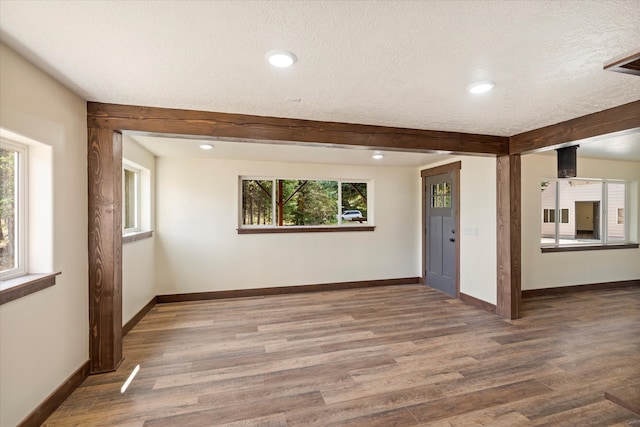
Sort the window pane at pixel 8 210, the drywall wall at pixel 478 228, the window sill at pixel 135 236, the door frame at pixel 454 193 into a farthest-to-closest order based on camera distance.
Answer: the door frame at pixel 454 193
the drywall wall at pixel 478 228
the window sill at pixel 135 236
the window pane at pixel 8 210

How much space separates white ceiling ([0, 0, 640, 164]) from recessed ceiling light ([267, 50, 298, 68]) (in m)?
0.05

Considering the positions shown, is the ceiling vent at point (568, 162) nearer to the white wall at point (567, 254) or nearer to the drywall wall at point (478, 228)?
the drywall wall at point (478, 228)

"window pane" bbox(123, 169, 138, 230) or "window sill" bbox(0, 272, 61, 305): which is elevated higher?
"window pane" bbox(123, 169, 138, 230)

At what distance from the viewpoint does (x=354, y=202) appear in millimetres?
5477

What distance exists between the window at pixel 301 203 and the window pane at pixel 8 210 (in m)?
3.04

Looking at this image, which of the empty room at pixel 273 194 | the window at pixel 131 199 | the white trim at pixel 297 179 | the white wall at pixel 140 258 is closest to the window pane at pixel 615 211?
the empty room at pixel 273 194

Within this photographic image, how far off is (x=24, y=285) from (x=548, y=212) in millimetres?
6548

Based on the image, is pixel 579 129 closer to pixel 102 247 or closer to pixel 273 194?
pixel 273 194

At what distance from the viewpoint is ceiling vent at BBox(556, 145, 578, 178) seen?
3.36 meters

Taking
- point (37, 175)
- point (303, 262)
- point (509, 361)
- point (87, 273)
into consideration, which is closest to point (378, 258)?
point (303, 262)

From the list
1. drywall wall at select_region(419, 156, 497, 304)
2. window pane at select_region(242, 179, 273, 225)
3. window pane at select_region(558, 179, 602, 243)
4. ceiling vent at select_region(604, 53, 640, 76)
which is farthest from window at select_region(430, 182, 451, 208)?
ceiling vent at select_region(604, 53, 640, 76)

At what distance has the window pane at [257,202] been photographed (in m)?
4.97

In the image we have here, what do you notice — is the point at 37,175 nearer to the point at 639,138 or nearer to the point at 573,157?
the point at 573,157

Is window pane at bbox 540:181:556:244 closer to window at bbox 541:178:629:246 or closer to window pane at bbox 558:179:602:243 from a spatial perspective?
window at bbox 541:178:629:246
